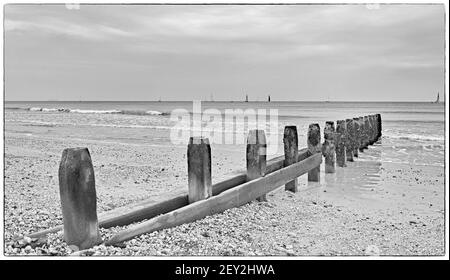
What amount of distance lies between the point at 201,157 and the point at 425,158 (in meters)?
6.54

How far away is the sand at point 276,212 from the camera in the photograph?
3398 mm

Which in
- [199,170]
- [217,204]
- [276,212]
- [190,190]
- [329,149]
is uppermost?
[329,149]

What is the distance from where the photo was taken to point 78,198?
2.85 metres

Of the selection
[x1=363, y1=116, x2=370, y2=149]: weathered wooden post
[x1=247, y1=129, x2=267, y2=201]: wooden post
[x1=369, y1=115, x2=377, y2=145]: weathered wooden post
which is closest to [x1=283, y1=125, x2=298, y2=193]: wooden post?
[x1=247, y1=129, x2=267, y2=201]: wooden post

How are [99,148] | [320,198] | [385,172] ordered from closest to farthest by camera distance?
[320,198] < [385,172] < [99,148]

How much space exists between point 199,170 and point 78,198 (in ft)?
3.98

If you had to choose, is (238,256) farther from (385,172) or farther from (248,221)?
(385,172)

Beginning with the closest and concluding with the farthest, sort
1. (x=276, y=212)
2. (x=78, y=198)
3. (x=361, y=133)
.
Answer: (x=78, y=198) < (x=276, y=212) < (x=361, y=133)

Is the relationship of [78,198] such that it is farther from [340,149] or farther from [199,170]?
[340,149]

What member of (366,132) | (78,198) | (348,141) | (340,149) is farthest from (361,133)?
(78,198)

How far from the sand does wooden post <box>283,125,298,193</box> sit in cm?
→ 14
